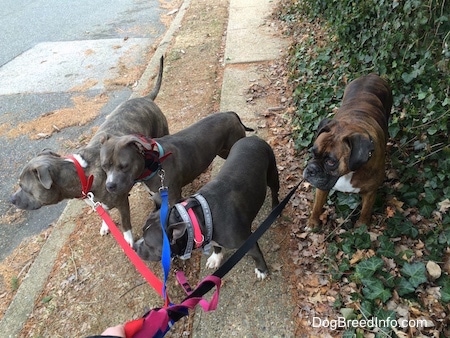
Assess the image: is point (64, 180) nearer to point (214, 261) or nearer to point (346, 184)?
point (214, 261)

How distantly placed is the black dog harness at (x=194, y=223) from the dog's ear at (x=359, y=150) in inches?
55.6

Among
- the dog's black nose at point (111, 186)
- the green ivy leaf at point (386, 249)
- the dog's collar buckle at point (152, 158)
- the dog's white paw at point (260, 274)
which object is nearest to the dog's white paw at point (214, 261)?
the dog's white paw at point (260, 274)

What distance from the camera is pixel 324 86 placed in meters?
6.05

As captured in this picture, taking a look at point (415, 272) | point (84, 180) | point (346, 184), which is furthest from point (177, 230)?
point (415, 272)

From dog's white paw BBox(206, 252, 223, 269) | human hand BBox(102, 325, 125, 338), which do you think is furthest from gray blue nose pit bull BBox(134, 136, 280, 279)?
human hand BBox(102, 325, 125, 338)

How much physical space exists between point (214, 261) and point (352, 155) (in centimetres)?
190

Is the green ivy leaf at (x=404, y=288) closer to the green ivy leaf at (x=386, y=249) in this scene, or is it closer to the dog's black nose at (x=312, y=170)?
the green ivy leaf at (x=386, y=249)

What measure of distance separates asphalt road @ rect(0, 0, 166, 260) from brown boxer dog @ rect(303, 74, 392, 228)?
158 inches

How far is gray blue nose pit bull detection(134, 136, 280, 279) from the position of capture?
3.09 metres

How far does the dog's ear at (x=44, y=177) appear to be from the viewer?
147 inches

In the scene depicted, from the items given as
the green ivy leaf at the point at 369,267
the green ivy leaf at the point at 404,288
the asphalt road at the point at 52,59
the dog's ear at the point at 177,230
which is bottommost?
the asphalt road at the point at 52,59

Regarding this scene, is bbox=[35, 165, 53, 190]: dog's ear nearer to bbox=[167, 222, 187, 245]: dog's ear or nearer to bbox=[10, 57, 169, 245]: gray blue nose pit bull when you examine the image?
bbox=[10, 57, 169, 245]: gray blue nose pit bull

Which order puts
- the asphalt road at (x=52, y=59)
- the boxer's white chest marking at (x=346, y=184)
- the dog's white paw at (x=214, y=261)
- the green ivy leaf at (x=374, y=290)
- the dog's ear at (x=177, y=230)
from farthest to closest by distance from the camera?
the asphalt road at (x=52, y=59) < the dog's white paw at (x=214, y=261) < the boxer's white chest marking at (x=346, y=184) < the green ivy leaf at (x=374, y=290) < the dog's ear at (x=177, y=230)

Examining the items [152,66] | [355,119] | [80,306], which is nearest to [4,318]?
[80,306]
